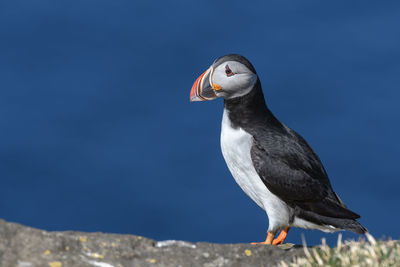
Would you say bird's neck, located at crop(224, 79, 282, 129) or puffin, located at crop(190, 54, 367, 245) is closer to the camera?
puffin, located at crop(190, 54, 367, 245)

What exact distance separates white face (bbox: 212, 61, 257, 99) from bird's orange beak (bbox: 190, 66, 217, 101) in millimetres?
93

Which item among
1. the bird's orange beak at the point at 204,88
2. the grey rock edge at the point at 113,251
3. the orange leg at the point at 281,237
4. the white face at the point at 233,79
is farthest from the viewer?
the bird's orange beak at the point at 204,88

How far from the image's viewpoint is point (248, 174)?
351 inches

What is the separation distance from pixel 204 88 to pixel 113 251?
291 cm

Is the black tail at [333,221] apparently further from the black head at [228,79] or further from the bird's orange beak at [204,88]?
the bird's orange beak at [204,88]

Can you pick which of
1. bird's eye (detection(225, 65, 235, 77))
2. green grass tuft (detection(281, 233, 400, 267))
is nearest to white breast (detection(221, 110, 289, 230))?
bird's eye (detection(225, 65, 235, 77))

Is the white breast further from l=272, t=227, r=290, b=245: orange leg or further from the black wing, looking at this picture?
l=272, t=227, r=290, b=245: orange leg

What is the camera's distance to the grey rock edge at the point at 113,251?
678 centimetres

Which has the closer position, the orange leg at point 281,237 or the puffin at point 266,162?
the puffin at point 266,162

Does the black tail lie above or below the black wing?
below

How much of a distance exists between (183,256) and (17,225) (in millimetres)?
1838

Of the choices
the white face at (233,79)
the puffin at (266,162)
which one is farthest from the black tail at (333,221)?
the white face at (233,79)

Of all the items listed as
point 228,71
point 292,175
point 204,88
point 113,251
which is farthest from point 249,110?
point 113,251

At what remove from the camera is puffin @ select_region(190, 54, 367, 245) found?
8812 millimetres
